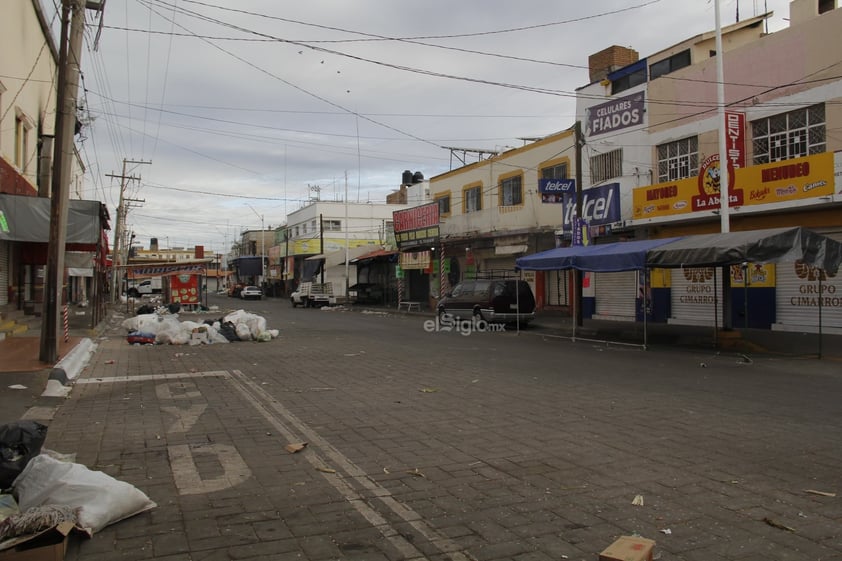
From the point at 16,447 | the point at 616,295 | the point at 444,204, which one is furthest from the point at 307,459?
the point at 444,204

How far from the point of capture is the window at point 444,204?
36531 millimetres

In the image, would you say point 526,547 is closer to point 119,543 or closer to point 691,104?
point 119,543

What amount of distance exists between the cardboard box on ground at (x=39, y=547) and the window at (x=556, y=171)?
2508 centimetres

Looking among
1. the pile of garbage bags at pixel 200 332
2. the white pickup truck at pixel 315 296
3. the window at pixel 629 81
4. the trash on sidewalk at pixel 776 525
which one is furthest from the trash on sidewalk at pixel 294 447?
the white pickup truck at pixel 315 296

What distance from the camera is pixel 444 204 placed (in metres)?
36.9

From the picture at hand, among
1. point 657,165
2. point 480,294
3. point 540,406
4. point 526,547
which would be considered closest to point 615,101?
point 657,165

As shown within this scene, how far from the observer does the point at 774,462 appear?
5.69 metres

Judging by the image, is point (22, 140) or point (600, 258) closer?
point (600, 258)

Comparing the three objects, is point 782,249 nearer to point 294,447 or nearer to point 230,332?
point 294,447

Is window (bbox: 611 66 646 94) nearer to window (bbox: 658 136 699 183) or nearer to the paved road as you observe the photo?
window (bbox: 658 136 699 183)

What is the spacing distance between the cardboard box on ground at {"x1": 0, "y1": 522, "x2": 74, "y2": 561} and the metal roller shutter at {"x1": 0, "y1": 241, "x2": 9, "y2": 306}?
17.2 meters

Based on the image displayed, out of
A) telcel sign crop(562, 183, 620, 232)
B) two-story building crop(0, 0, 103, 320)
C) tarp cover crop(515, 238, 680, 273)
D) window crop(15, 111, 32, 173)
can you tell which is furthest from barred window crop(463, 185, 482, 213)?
window crop(15, 111, 32, 173)

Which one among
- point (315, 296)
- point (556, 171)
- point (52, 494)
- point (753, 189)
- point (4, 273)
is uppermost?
point (556, 171)

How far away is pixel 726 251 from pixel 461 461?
32.4 feet
